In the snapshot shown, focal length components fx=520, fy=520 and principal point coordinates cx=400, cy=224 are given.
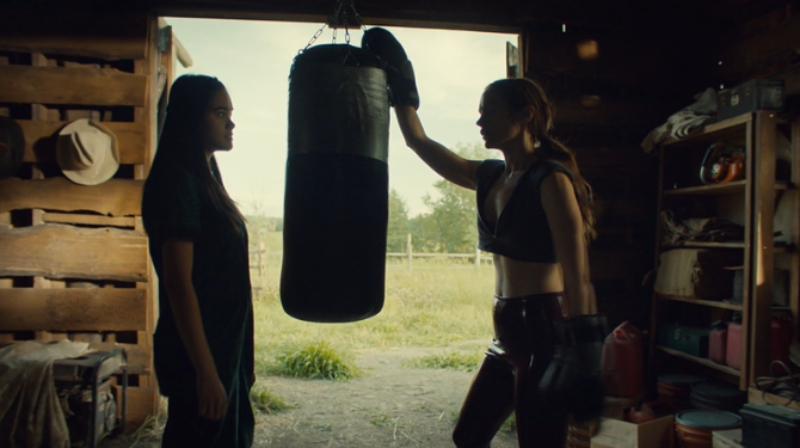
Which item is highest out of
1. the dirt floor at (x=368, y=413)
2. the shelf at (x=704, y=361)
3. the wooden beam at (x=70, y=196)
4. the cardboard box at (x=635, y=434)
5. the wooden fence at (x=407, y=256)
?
the wooden beam at (x=70, y=196)

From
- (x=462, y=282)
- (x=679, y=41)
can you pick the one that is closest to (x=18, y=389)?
(x=679, y=41)

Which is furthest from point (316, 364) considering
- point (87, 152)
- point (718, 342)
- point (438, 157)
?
point (438, 157)

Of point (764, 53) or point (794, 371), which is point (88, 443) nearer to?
point (794, 371)

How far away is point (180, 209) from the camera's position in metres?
1.51

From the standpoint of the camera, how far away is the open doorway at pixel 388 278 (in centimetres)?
407

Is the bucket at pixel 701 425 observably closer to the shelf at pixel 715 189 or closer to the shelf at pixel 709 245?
the shelf at pixel 709 245

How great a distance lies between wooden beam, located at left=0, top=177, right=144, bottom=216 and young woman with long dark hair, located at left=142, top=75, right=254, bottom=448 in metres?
2.25

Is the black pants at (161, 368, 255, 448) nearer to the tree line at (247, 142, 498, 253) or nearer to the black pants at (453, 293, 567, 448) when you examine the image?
the black pants at (453, 293, 567, 448)

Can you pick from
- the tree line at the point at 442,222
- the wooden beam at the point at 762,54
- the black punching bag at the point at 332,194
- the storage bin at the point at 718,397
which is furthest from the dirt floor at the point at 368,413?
the tree line at the point at 442,222

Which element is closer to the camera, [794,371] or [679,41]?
[794,371]

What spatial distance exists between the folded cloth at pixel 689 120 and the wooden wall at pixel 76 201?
11.9 feet

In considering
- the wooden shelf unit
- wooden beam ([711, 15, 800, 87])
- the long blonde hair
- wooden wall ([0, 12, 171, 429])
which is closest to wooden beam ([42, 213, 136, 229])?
wooden wall ([0, 12, 171, 429])

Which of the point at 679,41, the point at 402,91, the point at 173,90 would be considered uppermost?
the point at 679,41

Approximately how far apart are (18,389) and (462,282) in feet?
23.7
